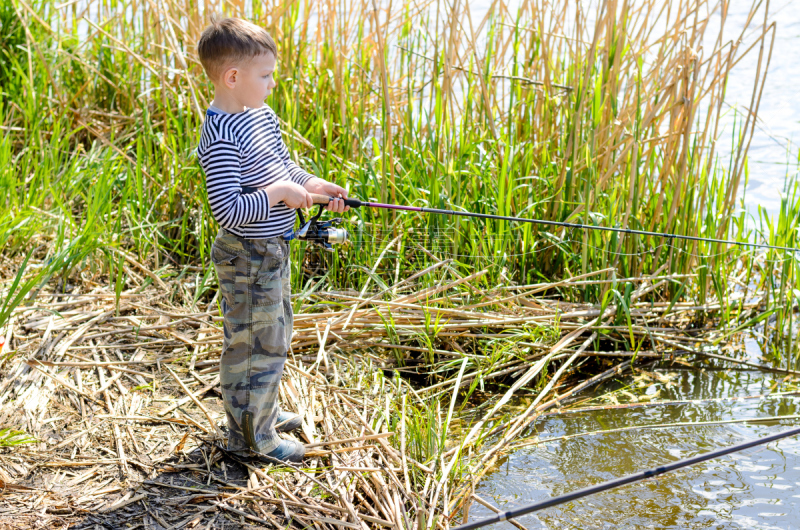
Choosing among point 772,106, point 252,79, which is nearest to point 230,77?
point 252,79

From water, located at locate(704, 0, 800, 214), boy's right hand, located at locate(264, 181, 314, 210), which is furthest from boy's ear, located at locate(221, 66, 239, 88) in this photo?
water, located at locate(704, 0, 800, 214)

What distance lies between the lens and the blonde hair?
1807mm

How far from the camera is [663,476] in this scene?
7.30 feet

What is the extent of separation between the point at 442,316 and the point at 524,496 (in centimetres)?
92

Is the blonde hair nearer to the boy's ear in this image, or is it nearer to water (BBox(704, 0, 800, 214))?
the boy's ear

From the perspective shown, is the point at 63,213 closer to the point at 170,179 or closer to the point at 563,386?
the point at 170,179

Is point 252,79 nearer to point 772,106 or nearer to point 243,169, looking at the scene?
point 243,169

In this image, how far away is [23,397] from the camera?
2299 millimetres

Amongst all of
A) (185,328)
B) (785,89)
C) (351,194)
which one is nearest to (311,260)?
(351,194)

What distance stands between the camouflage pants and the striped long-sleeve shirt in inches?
2.4

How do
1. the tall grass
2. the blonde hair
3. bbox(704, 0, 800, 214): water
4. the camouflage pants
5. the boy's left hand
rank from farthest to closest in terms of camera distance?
bbox(704, 0, 800, 214): water
the tall grass
the boy's left hand
the camouflage pants
the blonde hair

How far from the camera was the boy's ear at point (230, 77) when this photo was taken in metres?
1.83

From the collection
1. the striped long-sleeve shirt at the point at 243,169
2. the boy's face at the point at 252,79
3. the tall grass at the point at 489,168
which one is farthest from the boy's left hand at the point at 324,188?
the tall grass at the point at 489,168

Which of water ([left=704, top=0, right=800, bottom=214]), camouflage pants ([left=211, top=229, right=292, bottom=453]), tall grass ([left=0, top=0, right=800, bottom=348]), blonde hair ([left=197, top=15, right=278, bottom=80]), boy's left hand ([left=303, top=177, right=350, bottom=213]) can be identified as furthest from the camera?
water ([left=704, top=0, right=800, bottom=214])
